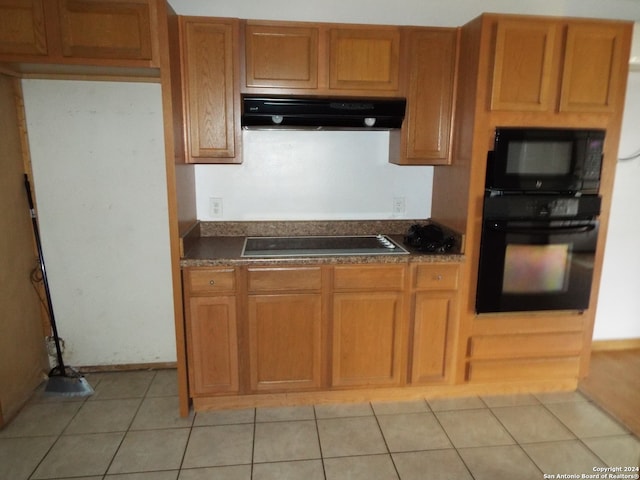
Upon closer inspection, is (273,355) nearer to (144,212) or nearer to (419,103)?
(144,212)

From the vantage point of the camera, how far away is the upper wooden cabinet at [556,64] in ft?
7.25

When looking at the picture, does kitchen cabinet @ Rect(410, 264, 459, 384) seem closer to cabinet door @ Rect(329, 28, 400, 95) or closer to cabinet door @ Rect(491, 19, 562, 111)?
cabinet door @ Rect(491, 19, 562, 111)

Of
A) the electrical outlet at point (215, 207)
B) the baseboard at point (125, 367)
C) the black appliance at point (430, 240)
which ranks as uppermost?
the electrical outlet at point (215, 207)

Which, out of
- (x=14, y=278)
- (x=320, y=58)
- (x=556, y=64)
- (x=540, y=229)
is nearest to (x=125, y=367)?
(x=14, y=278)

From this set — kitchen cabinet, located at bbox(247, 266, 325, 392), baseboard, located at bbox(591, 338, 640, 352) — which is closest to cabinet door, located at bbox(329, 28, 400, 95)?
kitchen cabinet, located at bbox(247, 266, 325, 392)

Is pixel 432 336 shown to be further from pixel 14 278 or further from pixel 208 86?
pixel 14 278

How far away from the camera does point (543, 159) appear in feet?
7.55

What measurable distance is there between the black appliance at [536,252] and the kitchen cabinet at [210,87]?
4.87 ft

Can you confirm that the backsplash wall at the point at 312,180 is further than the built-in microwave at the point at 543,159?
Yes

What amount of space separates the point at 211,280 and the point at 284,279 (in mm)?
386

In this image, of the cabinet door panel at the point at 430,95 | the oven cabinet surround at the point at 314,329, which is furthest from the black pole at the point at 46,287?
the cabinet door panel at the point at 430,95

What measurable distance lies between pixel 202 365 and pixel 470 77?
2.14 meters

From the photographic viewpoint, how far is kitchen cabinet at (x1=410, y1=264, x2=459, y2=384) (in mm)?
2422

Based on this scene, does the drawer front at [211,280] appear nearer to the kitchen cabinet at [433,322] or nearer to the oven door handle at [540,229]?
the kitchen cabinet at [433,322]
